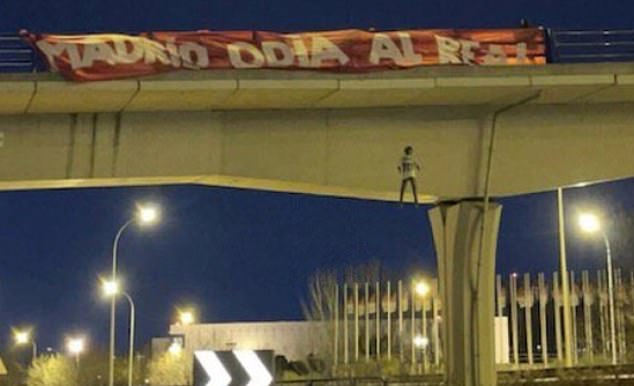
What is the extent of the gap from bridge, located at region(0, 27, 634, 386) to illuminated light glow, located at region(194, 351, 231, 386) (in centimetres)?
1424

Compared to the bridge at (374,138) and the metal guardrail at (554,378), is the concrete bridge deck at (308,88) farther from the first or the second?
the metal guardrail at (554,378)

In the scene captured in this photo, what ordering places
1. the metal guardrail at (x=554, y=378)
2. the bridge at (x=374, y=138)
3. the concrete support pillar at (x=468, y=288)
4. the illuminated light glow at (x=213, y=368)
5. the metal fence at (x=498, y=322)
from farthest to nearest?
the metal fence at (x=498, y=322) → the metal guardrail at (x=554, y=378) → the concrete support pillar at (x=468, y=288) → the bridge at (x=374, y=138) → the illuminated light glow at (x=213, y=368)


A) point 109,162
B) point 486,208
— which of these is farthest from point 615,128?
point 109,162

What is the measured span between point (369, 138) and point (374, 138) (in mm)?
99

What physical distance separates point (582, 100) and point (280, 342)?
224 ft

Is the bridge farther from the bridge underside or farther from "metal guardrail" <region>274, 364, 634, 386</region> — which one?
"metal guardrail" <region>274, 364, 634, 386</region>

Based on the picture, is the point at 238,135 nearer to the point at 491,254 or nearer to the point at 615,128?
the point at 491,254

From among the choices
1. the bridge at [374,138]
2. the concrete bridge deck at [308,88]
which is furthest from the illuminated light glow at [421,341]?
the concrete bridge deck at [308,88]

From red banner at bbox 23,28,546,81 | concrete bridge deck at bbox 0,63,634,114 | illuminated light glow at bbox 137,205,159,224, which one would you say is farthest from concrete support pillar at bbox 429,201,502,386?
illuminated light glow at bbox 137,205,159,224

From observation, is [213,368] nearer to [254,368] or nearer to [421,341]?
[254,368]

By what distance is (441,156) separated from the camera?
76.5 ft

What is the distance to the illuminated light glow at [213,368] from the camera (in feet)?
23.2

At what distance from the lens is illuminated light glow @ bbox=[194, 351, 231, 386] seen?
7.07 m

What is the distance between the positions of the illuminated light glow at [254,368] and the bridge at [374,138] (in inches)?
564
